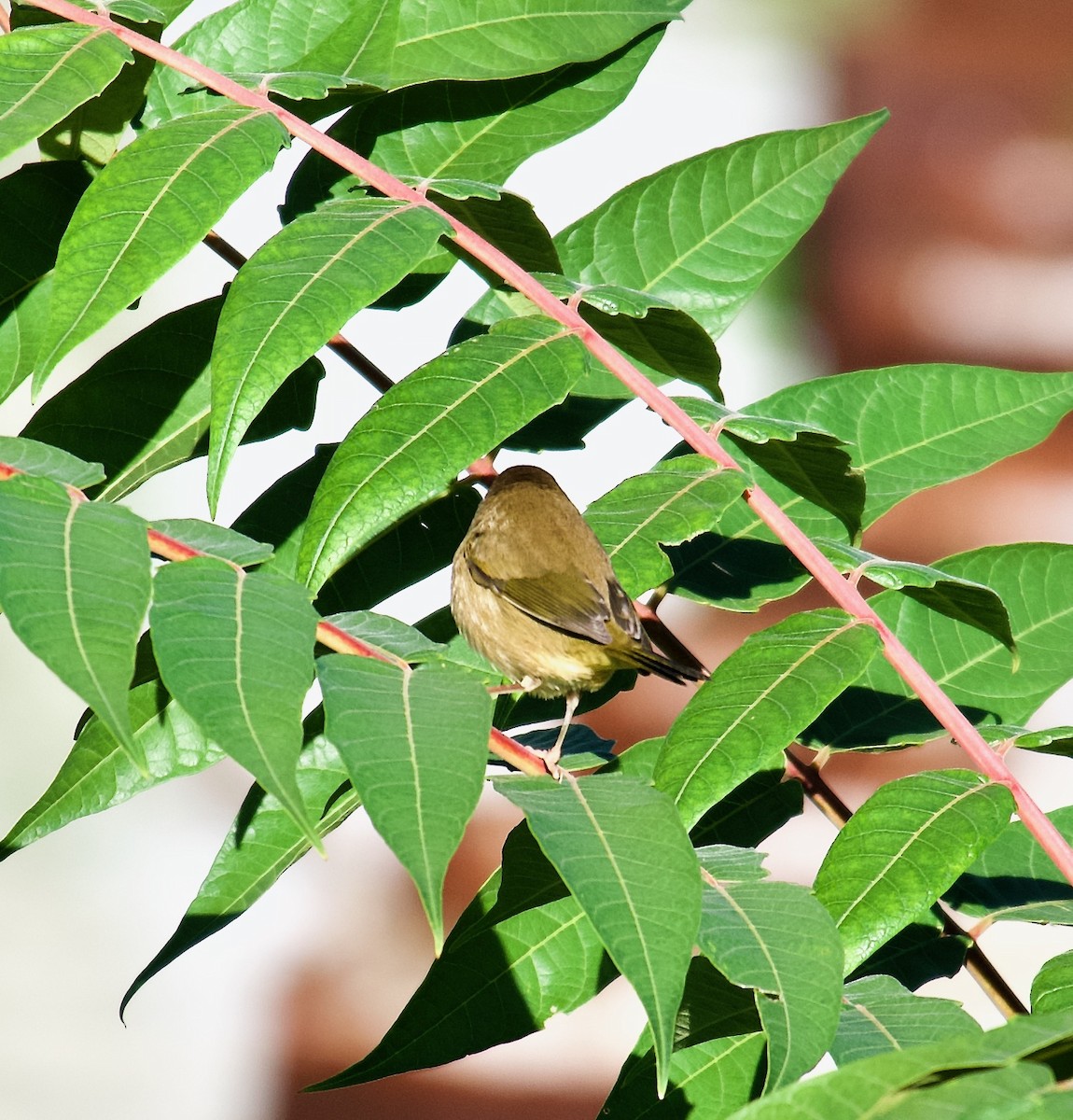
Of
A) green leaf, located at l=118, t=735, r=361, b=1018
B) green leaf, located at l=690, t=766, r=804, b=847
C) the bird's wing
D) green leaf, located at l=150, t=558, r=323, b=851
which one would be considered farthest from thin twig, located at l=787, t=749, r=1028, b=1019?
green leaf, located at l=150, t=558, r=323, b=851

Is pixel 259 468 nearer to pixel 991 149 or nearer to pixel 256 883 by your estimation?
pixel 991 149

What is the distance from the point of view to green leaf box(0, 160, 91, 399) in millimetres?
1533

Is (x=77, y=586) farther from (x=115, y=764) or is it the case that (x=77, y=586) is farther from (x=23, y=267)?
(x=23, y=267)

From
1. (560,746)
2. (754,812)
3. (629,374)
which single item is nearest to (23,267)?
(629,374)

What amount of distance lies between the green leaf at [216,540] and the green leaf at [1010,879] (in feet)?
3.20

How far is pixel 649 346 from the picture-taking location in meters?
1.56

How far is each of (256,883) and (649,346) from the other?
0.73 meters

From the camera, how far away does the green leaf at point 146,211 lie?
1191mm

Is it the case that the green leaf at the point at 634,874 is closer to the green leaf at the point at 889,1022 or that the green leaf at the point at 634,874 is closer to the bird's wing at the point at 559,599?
the green leaf at the point at 889,1022

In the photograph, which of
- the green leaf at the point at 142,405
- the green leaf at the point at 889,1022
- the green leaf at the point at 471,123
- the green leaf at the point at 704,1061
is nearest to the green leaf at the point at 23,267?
the green leaf at the point at 142,405

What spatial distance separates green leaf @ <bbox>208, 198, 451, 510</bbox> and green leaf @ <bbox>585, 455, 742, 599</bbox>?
0.35 m

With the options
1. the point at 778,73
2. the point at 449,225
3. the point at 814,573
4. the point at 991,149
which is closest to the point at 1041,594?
the point at 814,573

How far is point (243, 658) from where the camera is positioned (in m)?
0.98

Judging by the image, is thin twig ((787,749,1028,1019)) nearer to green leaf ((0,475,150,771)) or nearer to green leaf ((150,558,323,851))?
green leaf ((150,558,323,851))
